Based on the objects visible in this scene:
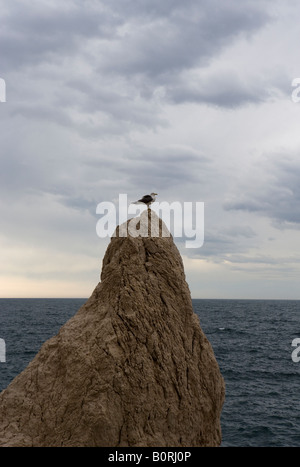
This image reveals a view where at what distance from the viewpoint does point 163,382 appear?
10102mm

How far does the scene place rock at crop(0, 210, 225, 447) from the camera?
9703mm

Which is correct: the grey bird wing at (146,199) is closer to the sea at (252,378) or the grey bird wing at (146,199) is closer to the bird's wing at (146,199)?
the bird's wing at (146,199)

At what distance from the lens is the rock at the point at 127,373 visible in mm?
9703

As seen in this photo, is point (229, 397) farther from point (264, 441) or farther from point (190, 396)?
point (190, 396)

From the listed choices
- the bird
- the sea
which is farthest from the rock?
the sea

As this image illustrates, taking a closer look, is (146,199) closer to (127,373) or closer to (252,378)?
(127,373)

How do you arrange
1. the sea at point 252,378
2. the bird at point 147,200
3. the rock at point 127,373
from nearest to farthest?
the rock at point 127,373 < the bird at point 147,200 < the sea at point 252,378

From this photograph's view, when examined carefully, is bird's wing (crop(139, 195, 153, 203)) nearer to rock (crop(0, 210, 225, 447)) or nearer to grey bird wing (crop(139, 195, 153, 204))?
grey bird wing (crop(139, 195, 153, 204))

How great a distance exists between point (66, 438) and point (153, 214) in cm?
594

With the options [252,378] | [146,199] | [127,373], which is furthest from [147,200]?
[252,378]

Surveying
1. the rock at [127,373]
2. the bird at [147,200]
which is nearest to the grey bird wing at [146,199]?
the bird at [147,200]

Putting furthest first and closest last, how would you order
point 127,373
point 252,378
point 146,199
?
point 252,378, point 146,199, point 127,373

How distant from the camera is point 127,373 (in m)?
9.83
